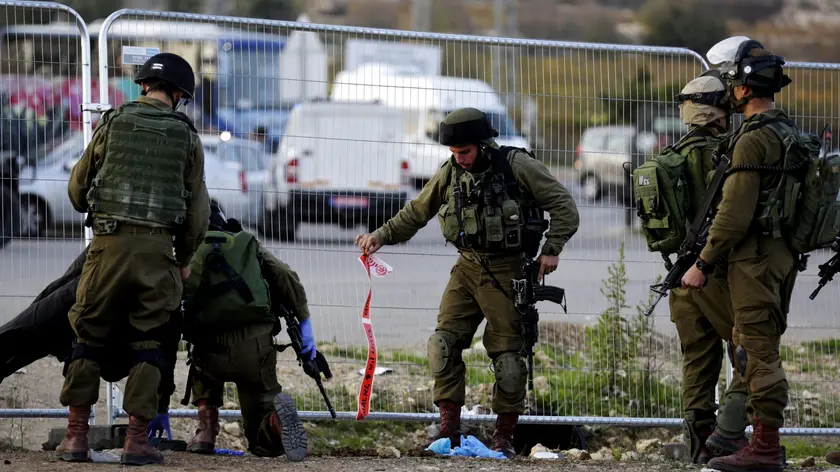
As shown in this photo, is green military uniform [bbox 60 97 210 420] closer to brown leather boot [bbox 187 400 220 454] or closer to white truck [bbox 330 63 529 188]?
brown leather boot [bbox 187 400 220 454]

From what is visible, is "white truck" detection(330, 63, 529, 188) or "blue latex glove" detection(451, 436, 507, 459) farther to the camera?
"white truck" detection(330, 63, 529, 188)

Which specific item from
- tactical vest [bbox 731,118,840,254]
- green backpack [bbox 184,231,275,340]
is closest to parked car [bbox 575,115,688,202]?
tactical vest [bbox 731,118,840,254]

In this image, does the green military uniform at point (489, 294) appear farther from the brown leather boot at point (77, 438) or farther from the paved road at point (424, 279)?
the brown leather boot at point (77, 438)

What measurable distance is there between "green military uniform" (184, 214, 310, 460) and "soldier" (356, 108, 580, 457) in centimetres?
73

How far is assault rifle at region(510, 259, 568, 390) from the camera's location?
266 inches

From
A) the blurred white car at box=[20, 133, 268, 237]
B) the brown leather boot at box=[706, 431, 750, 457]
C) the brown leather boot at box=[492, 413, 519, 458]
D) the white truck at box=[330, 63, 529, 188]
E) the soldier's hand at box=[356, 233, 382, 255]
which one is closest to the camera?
the brown leather boot at box=[706, 431, 750, 457]

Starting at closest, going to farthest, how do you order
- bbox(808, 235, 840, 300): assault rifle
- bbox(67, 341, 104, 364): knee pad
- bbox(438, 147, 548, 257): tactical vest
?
1. bbox(67, 341, 104, 364): knee pad
2. bbox(808, 235, 840, 300): assault rifle
3. bbox(438, 147, 548, 257): tactical vest

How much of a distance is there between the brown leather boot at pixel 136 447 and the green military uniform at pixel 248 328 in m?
0.67

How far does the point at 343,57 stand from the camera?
8.19 metres

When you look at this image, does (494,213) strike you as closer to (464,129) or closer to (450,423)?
(464,129)

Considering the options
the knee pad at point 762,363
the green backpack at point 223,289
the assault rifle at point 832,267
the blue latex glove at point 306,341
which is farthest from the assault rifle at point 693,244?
the green backpack at point 223,289

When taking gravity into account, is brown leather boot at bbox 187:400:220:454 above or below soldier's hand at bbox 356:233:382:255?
below

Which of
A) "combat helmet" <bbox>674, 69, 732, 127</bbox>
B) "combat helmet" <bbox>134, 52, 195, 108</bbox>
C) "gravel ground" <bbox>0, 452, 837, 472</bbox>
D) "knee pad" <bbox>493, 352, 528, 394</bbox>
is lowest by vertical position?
"gravel ground" <bbox>0, 452, 837, 472</bbox>

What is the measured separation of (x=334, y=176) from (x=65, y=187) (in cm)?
168
